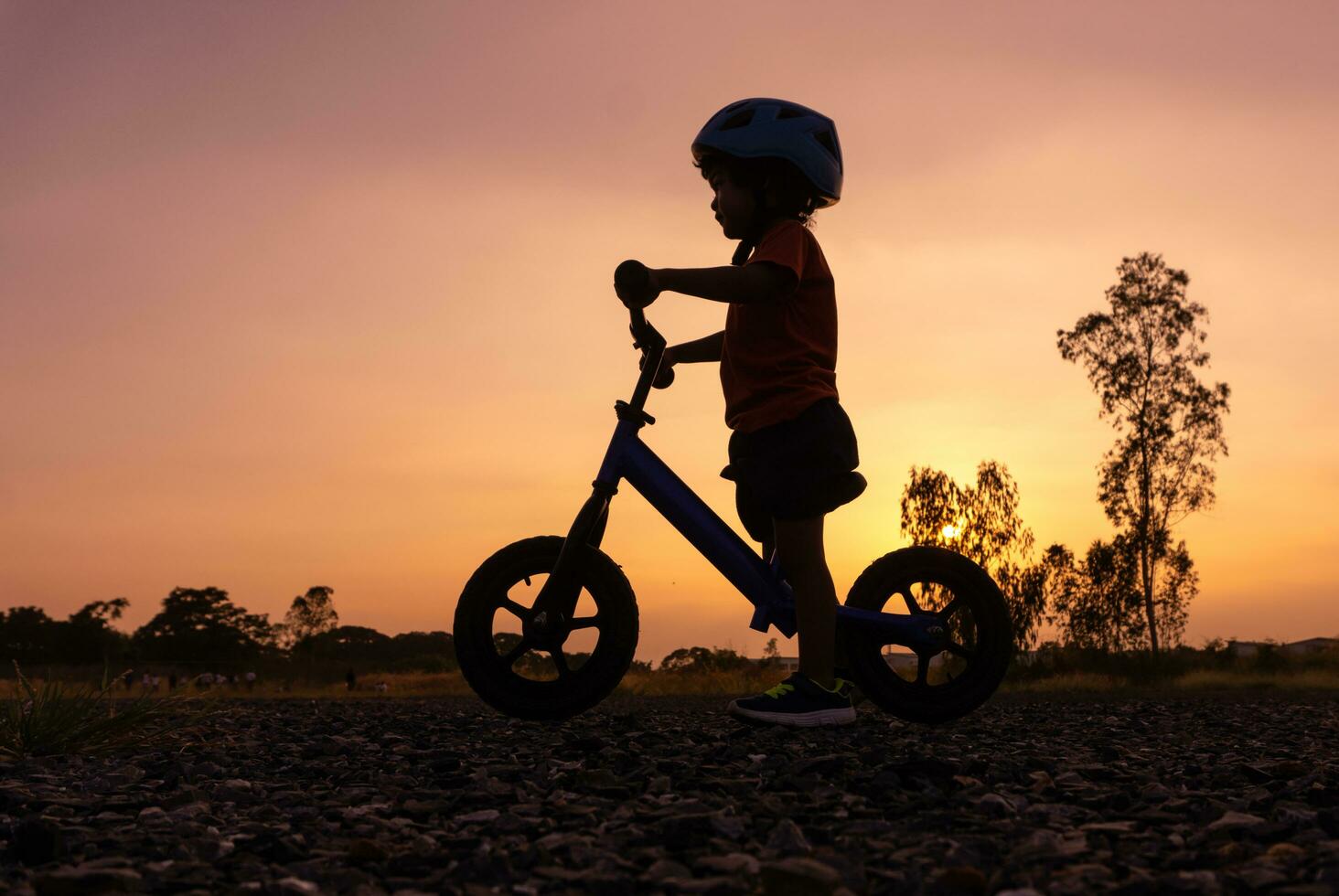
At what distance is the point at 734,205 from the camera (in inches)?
199

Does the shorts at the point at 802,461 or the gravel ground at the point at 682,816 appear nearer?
the gravel ground at the point at 682,816

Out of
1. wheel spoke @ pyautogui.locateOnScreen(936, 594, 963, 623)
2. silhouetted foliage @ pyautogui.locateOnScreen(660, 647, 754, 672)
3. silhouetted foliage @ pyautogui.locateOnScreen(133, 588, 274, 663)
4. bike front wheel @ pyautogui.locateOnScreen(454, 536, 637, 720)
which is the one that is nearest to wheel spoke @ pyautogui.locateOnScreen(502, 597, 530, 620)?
bike front wheel @ pyautogui.locateOnScreen(454, 536, 637, 720)

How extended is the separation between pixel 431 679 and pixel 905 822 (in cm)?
1625

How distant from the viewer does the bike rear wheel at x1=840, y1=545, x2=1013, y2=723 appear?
16.7ft

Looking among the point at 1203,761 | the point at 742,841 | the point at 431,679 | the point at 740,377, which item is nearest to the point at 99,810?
the point at 742,841

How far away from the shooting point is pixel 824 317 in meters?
4.90

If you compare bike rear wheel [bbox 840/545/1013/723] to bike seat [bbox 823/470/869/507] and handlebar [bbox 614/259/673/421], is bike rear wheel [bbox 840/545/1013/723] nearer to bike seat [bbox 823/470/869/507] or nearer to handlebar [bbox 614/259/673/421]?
bike seat [bbox 823/470/869/507]

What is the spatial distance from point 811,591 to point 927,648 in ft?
2.34

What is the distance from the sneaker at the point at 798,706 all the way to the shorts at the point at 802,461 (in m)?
0.75

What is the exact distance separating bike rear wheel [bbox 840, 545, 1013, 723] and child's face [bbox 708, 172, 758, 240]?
5.66ft

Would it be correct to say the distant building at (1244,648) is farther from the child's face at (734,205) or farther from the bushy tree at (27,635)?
the bushy tree at (27,635)

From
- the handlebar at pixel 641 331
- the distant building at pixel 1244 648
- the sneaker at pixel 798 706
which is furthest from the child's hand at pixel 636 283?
the distant building at pixel 1244 648

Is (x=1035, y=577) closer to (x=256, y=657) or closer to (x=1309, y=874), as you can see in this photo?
(x=1309, y=874)

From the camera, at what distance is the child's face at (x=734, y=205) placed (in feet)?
→ 16.5
